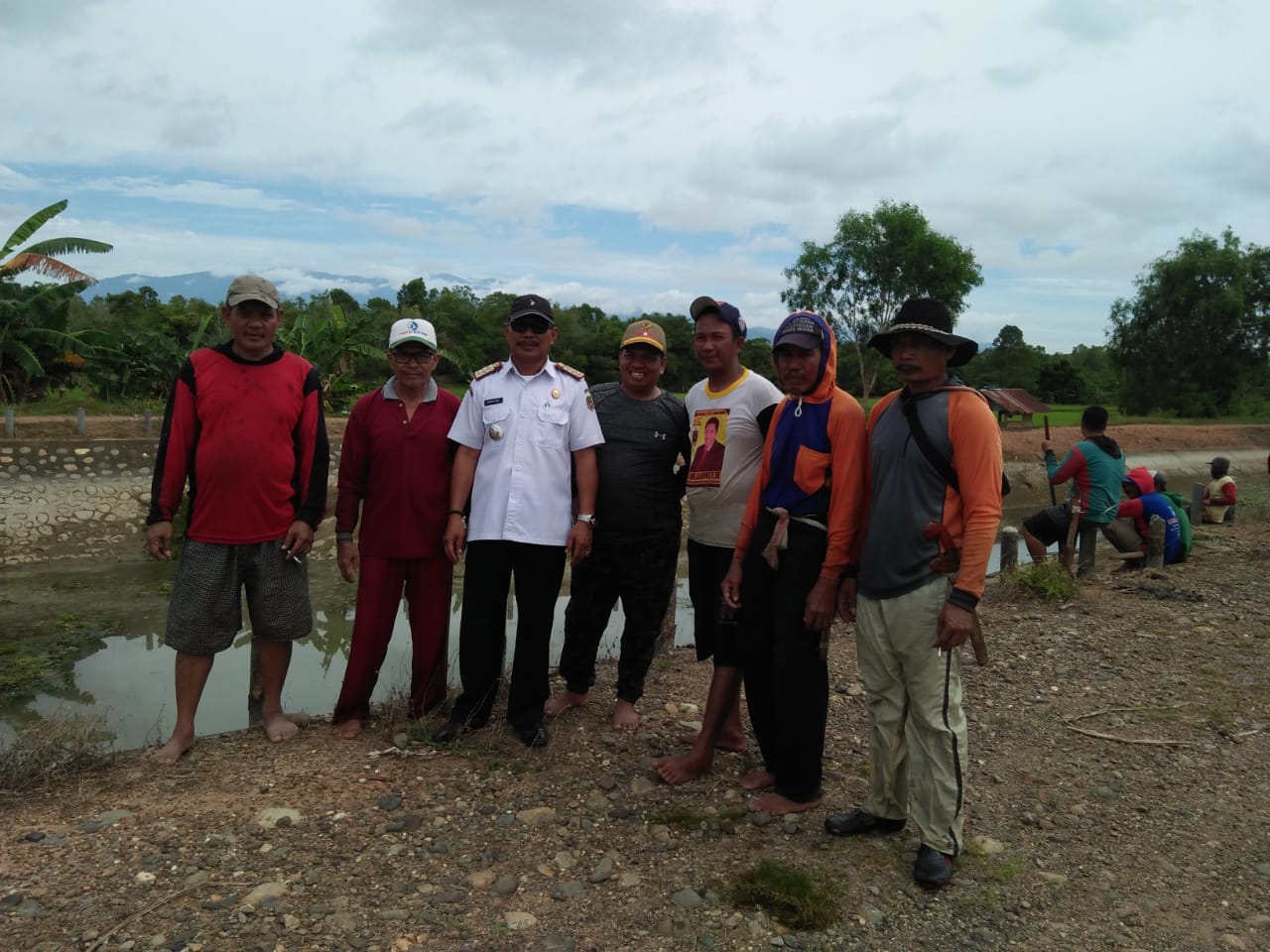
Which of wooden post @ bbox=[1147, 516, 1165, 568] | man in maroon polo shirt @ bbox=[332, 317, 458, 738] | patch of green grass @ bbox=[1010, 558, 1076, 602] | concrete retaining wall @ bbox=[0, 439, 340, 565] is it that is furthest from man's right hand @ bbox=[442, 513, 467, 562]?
concrete retaining wall @ bbox=[0, 439, 340, 565]

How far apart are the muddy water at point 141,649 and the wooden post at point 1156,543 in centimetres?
444

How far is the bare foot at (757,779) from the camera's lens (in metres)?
3.74

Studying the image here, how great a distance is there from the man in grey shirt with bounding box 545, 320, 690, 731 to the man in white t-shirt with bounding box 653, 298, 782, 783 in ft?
0.83

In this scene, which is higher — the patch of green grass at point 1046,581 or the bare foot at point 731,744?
the patch of green grass at point 1046,581

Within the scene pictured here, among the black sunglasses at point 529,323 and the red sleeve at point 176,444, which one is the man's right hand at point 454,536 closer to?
the black sunglasses at point 529,323

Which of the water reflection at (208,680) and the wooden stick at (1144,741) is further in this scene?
the water reflection at (208,680)

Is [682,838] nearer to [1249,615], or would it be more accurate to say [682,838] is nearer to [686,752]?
[686,752]

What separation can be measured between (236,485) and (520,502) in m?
1.18

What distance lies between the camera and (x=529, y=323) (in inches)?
154

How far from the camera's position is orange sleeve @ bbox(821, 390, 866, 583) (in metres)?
3.22

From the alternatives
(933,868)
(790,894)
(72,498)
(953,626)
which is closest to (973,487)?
(953,626)

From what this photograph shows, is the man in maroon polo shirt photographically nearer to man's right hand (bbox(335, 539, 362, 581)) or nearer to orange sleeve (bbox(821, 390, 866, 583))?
man's right hand (bbox(335, 539, 362, 581))

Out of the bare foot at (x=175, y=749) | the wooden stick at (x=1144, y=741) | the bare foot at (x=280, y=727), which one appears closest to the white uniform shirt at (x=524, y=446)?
the bare foot at (x=280, y=727)

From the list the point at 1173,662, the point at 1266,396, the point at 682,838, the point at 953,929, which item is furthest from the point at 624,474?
the point at 1266,396
